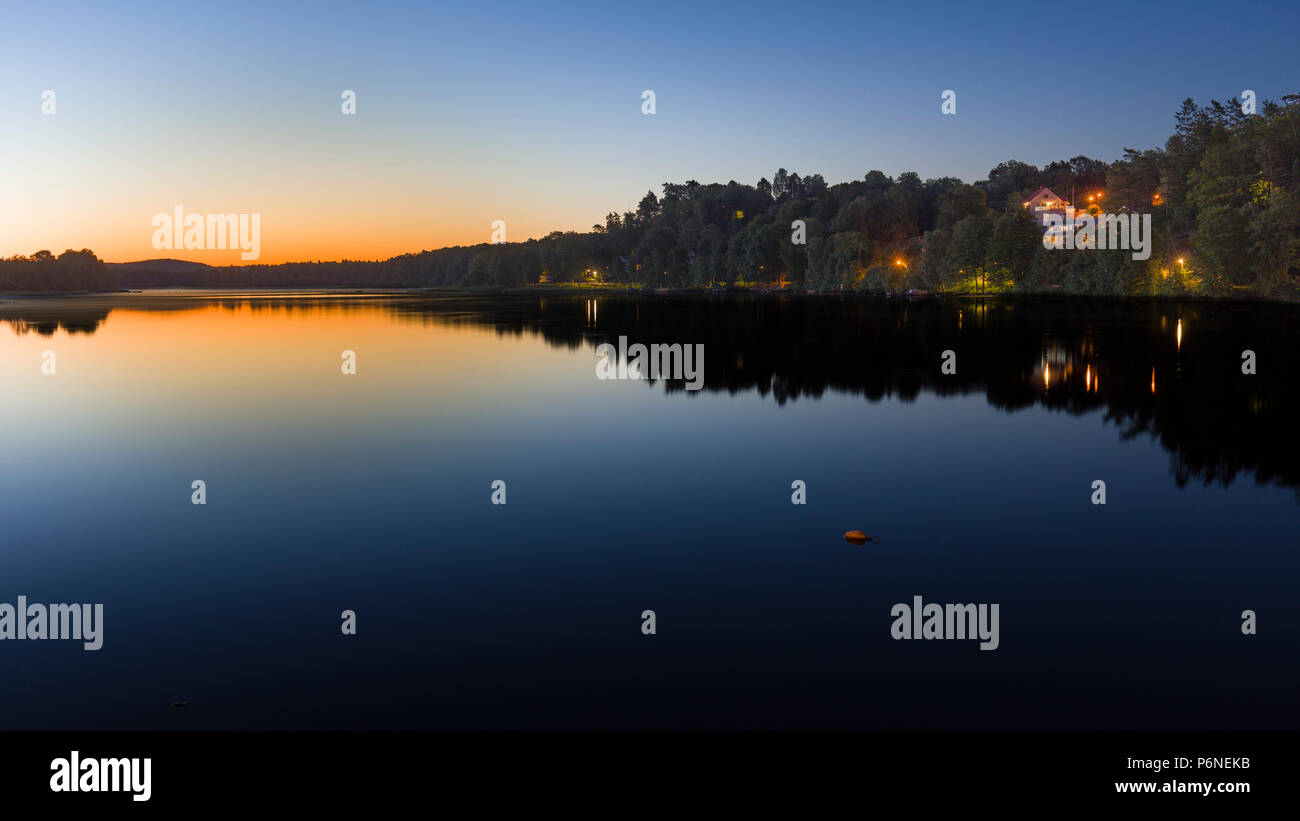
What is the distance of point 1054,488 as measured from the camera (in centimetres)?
2500

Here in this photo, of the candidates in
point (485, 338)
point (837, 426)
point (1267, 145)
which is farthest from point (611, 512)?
point (1267, 145)

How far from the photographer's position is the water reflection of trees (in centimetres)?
3284

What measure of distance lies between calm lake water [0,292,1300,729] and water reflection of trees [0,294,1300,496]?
0.44m

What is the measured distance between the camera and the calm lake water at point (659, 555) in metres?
12.4

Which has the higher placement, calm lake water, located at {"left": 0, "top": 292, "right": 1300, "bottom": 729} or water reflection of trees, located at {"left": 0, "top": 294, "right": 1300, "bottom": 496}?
water reflection of trees, located at {"left": 0, "top": 294, "right": 1300, "bottom": 496}

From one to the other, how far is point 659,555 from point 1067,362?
1851 inches
